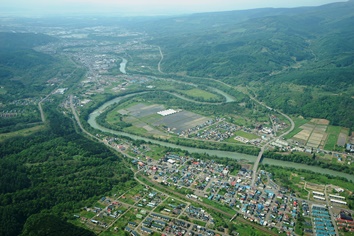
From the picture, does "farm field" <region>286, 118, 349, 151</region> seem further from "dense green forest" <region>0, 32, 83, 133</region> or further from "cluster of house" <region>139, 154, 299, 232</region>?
"dense green forest" <region>0, 32, 83, 133</region>

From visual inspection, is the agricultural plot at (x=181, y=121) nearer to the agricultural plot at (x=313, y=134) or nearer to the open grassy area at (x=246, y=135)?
the open grassy area at (x=246, y=135)

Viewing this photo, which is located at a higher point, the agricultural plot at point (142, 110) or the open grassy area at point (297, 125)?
the open grassy area at point (297, 125)

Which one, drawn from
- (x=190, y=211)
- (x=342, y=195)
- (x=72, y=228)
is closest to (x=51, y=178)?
(x=72, y=228)

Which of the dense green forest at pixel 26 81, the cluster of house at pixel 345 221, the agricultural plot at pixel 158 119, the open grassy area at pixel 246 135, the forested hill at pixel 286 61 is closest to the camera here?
the cluster of house at pixel 345 221

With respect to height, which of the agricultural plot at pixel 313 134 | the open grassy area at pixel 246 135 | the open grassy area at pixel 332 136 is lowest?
the open grassy area at pixel 246 135

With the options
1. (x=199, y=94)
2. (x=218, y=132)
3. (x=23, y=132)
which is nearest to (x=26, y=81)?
(x=23, y=132)

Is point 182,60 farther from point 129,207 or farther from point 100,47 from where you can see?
point 129,207

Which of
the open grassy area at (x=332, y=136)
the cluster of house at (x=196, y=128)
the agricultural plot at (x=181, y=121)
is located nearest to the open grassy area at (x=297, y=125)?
the open grassy area at (x=332, y=136)

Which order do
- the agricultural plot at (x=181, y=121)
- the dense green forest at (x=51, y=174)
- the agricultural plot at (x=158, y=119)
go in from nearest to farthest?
1. the dense green forest at (x=51, y=174)
2. the agricultural plot at (x=181, y=121)
3. the agricultural plot at (x=158, y=119)
